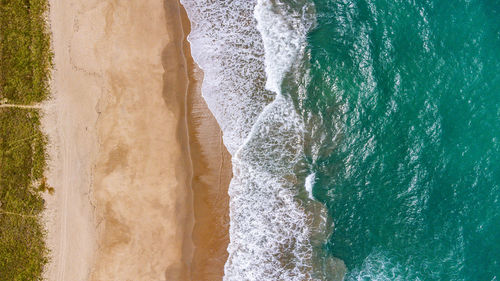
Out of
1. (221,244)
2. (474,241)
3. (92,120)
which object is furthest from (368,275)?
(92,120)

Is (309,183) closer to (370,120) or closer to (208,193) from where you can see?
(370,120)

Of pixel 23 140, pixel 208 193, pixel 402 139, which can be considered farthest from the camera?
pixel 402 139

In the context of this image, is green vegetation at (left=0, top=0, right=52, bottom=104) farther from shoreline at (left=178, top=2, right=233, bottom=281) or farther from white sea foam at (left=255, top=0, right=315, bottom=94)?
white sea foam at (left=255, top=0, right=315, bottom=94)

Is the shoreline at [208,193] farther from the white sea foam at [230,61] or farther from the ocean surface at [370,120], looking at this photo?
the ocean surface at [370,120]

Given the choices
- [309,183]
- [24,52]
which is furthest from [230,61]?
[24,52]

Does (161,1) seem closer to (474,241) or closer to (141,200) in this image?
(141,200)

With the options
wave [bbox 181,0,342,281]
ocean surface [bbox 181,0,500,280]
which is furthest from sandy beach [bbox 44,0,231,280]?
ocean surface [bbox 181,0,500,280]

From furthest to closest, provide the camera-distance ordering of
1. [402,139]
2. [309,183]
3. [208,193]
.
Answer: [402,139], [309,183], [208,193]

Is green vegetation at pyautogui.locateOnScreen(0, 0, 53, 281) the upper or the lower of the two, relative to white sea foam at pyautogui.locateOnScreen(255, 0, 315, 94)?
lower
